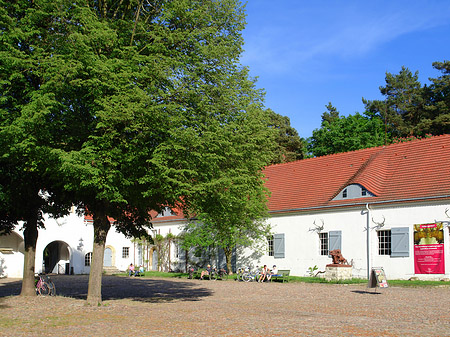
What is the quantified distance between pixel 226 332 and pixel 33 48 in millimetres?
9789

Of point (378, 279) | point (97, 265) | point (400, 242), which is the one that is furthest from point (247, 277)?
point (97, 265)

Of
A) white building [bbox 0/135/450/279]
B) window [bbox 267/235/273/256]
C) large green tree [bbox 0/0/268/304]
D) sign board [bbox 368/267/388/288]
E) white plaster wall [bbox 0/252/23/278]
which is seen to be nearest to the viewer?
large green tree [bbox 0/0/268/304]

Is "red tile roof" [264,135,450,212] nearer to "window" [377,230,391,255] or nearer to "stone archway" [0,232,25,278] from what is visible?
"window" [377,230,391,255]

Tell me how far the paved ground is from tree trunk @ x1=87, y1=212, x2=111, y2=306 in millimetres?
300

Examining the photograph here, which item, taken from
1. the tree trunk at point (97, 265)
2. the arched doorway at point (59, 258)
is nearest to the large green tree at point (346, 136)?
the arched doorway at point (59, 258)

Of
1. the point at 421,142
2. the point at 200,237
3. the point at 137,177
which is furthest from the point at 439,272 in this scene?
the point at 137,177

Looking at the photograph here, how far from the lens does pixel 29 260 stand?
17516 millimetres

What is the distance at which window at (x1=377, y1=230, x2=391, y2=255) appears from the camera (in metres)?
26.3

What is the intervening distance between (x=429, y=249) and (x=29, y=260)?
700 inches

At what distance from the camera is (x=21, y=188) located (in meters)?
16.7

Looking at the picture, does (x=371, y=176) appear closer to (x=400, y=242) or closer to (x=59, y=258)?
(x=400, y=242)

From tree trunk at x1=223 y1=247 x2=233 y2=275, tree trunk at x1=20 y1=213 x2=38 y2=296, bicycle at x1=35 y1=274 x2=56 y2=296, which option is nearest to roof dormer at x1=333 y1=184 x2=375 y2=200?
tree trunk at x1=223 y1=247 x2=233 y2=275

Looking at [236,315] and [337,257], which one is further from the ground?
[337,257]

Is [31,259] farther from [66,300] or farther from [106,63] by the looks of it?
[106,63]
